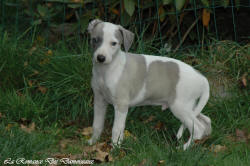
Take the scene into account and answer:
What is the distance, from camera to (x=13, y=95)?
5.16 metres

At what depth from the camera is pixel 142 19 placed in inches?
252

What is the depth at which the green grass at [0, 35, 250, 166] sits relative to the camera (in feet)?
14.4

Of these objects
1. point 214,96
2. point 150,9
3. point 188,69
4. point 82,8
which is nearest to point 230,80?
point 214,96

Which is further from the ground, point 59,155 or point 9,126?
point 9,126

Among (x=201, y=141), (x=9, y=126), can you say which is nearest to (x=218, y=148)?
(x=201, y=141)

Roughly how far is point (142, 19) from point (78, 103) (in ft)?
6.22

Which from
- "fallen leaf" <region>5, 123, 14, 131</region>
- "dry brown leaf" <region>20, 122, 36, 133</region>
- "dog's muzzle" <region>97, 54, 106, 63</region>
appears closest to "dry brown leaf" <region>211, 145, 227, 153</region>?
"dog's muzzle" <region>97, 54, 106, 63</region>

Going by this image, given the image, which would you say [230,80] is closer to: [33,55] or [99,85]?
[99,85]

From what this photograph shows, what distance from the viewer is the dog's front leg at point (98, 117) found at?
4.68 m

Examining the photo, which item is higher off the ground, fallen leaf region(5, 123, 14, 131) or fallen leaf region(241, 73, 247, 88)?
fallen leaf region(241, 73, 247, 88)

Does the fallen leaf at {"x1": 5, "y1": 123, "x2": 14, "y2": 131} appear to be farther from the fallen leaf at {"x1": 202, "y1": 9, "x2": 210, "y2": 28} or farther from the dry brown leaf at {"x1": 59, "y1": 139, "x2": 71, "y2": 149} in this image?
the fallen leaf at {"x1": 202, "y1": 9, "x2": 210, "y2": 28}

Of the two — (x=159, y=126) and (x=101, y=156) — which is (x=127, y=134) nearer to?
(x=159, y=126)

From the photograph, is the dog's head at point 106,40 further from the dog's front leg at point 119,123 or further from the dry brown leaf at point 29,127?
the dry brown leaf at point 29,127

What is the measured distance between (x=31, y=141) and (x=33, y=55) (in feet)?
5.86
